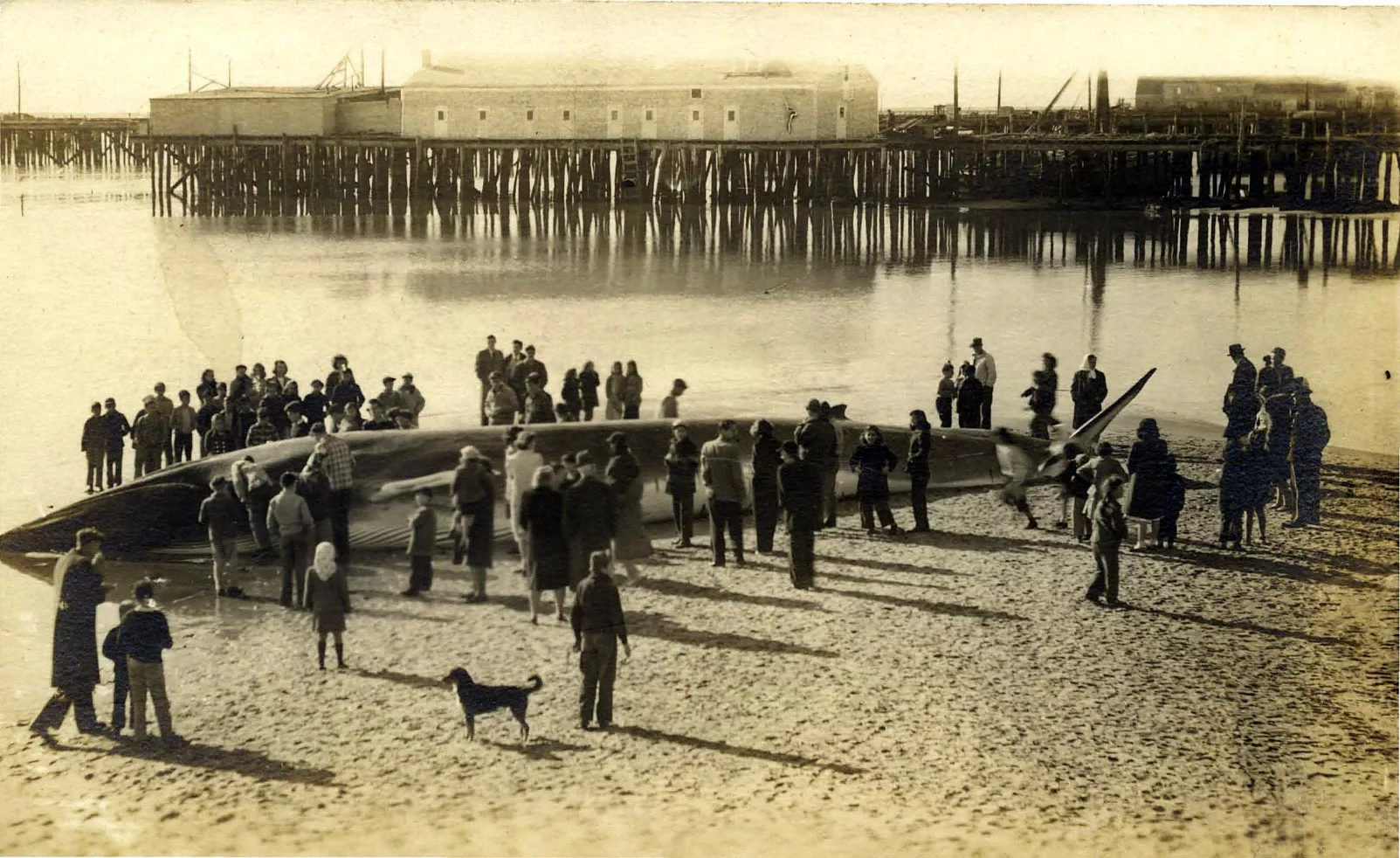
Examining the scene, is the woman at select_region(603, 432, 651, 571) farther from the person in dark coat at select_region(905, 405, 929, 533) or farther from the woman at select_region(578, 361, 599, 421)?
the person in dark coat at select_region(905, 405, 929, 533)

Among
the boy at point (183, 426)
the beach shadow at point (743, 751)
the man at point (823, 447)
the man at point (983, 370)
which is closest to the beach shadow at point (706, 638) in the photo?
the beach shadow at point (743, 751)

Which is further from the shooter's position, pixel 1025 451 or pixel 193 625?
pixel 1025 451

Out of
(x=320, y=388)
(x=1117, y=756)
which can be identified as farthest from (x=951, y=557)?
(x=320, y=388)

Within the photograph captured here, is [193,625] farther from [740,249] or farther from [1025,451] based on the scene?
[1025,451]

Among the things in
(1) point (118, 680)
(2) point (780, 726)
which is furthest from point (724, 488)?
(1) point (118, 680)

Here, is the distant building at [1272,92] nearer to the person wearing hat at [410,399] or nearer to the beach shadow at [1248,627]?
the beach shadow at [1248,627]

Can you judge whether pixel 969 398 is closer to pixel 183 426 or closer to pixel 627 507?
pixel 627 507

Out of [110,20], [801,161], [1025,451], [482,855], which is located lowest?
[482,855]
